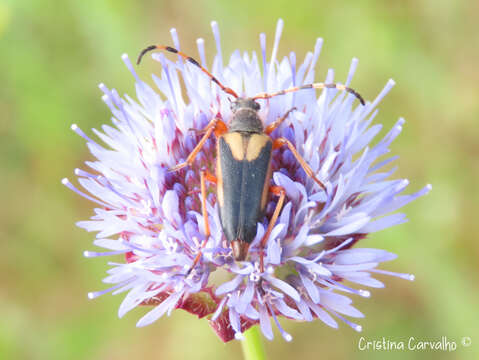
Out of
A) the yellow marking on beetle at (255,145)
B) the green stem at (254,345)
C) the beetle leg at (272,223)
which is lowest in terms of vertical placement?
the green stem at (254,345)

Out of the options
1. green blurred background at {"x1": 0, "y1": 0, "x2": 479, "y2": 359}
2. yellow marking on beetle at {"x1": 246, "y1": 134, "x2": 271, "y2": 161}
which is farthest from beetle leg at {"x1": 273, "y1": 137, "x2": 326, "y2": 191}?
green blurred background at {"x1": 0, "y1": 0, "x2": 479, "y2": 359}

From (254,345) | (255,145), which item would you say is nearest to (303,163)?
(255,145)

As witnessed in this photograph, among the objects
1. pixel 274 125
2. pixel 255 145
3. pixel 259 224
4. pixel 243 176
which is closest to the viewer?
pixel 259 224
